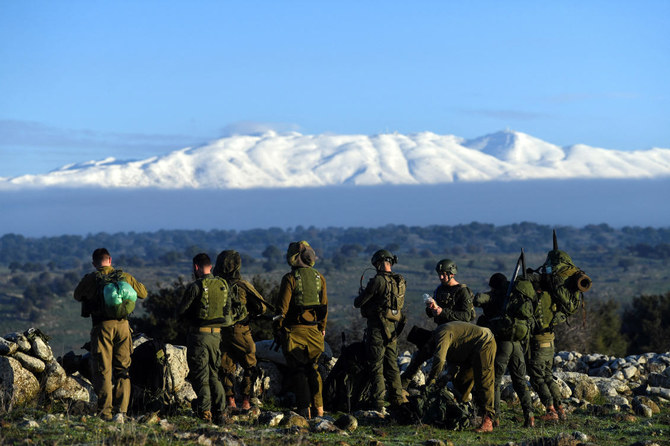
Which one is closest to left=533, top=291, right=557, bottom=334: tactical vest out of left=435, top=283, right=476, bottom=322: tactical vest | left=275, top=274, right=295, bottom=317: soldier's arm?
left=435, top=283, right=476, bottom=322: tactical vest

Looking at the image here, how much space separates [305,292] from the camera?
34.9ft

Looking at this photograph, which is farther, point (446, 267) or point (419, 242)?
point (419, 242)

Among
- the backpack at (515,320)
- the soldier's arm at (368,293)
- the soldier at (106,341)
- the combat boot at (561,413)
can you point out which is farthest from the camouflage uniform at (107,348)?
the combat boot at (561,413)

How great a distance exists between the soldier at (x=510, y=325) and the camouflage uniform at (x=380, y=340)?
3.84ft

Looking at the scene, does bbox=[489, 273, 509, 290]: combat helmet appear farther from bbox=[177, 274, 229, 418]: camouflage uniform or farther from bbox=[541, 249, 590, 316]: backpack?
bbox=[177, 274, 229, 418]: camouflage uniform

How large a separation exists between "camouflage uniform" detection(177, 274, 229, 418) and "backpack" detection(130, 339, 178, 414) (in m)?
1.02

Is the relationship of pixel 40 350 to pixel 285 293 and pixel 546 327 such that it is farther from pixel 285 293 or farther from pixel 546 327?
pixel 546 327

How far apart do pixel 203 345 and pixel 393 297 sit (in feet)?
8.24

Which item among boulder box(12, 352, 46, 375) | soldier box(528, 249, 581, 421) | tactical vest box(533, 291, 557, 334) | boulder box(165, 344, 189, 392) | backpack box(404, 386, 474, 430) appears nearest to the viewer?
backpack box(404, 386, 474, 430)

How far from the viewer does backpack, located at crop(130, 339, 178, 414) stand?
36.0ft

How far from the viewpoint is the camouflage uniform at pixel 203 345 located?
9.91 meters

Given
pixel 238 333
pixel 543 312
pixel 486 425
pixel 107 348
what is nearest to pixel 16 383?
pixel 107 348

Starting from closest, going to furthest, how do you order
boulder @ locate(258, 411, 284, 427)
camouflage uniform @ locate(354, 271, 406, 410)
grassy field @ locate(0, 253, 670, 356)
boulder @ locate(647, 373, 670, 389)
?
boulder @ locate(258, 411, 284, 427) → camouflage uniform @ locate(354, 271, 406, 410) → boulder @ locate(647, 373, 670, 389) → grassy field @ locate(0, 253, 670, 356)

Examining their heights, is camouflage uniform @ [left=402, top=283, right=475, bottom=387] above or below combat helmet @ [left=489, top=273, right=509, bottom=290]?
below
